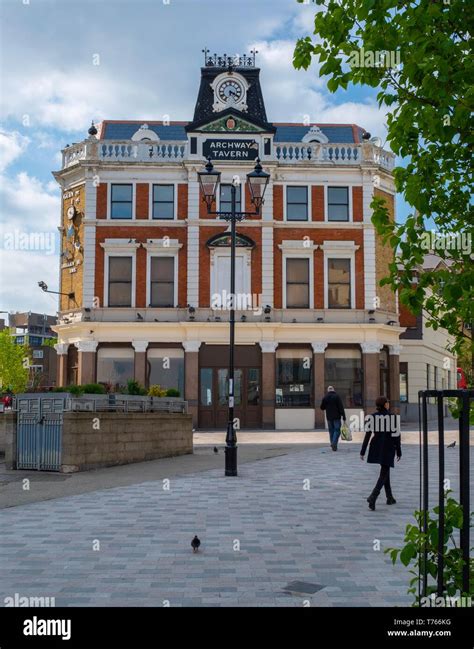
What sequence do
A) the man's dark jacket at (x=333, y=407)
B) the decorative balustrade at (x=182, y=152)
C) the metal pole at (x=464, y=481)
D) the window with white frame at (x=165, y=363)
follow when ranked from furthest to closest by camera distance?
the decorative balustrade at (x=182, y=152), the window with white frame at (x=165, y=363), the man's dark jacket at (x=333, y=407), the metal pole at (x=464, y=481)

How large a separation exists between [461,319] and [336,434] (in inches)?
657

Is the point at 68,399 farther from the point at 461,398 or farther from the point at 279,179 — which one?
the point at 279,179

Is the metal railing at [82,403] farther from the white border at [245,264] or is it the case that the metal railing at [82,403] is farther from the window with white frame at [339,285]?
the window with white frame at [339,285]

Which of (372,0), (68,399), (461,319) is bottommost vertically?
(68,399)

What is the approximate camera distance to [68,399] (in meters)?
15.6

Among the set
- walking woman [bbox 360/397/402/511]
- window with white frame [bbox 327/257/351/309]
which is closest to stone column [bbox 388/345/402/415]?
window with white frame [bbox 327/257/351/309]

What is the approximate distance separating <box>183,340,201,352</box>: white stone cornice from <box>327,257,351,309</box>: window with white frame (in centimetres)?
664

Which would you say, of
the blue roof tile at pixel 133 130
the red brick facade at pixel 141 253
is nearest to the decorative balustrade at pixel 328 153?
the blue roof tile at pixel 133 130

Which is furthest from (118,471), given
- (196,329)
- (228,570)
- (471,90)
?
(196,329)

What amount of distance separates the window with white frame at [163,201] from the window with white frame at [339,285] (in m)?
7.98

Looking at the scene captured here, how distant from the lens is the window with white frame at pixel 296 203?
110 ft

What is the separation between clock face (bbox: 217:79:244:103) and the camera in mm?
34281

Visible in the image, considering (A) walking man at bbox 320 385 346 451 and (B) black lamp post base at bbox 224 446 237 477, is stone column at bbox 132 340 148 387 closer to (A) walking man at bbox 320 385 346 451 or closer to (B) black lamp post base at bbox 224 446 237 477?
(A) walking man at bbox 320 385 346 451

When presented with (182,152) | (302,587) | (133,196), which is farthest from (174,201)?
(302,587)
